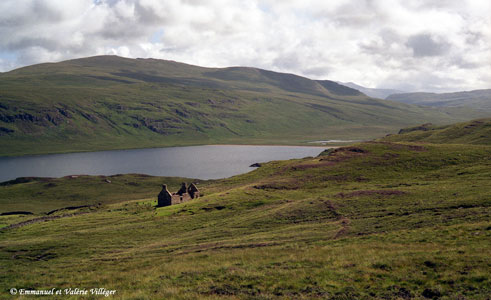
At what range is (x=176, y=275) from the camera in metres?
28.5

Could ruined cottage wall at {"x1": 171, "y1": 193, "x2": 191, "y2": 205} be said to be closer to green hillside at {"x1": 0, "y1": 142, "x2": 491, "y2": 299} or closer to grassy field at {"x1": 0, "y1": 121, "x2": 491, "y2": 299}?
grassy field at {"x1": 0, "y1": 121, "x2": 491, "y2": 299}

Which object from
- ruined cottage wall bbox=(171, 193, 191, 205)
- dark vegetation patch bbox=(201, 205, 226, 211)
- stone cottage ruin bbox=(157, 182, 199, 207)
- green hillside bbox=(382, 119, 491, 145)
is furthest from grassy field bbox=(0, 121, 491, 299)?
green hillside bbox=(382, 119, 491, 145)

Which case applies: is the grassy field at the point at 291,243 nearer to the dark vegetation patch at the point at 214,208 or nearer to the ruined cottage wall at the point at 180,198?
the dark vegetation patch at the point at 214,208

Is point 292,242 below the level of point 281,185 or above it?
below

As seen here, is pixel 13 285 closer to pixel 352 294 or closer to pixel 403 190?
pixel 352 294

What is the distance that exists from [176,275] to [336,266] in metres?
11.6

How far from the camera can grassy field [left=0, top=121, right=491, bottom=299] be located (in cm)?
2333

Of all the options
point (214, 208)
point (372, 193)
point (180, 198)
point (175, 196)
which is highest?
point (372, 193)

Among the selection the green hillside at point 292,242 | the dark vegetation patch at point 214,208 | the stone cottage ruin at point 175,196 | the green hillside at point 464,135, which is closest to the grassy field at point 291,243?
the green hillside at point 292,242

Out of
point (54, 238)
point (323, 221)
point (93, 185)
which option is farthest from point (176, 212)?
point (93, 185)

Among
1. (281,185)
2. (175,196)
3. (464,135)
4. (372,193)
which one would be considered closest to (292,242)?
(372,193)

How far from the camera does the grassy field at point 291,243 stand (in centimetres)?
2333

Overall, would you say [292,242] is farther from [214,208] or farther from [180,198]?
[180,198]

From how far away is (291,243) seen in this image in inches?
1444
